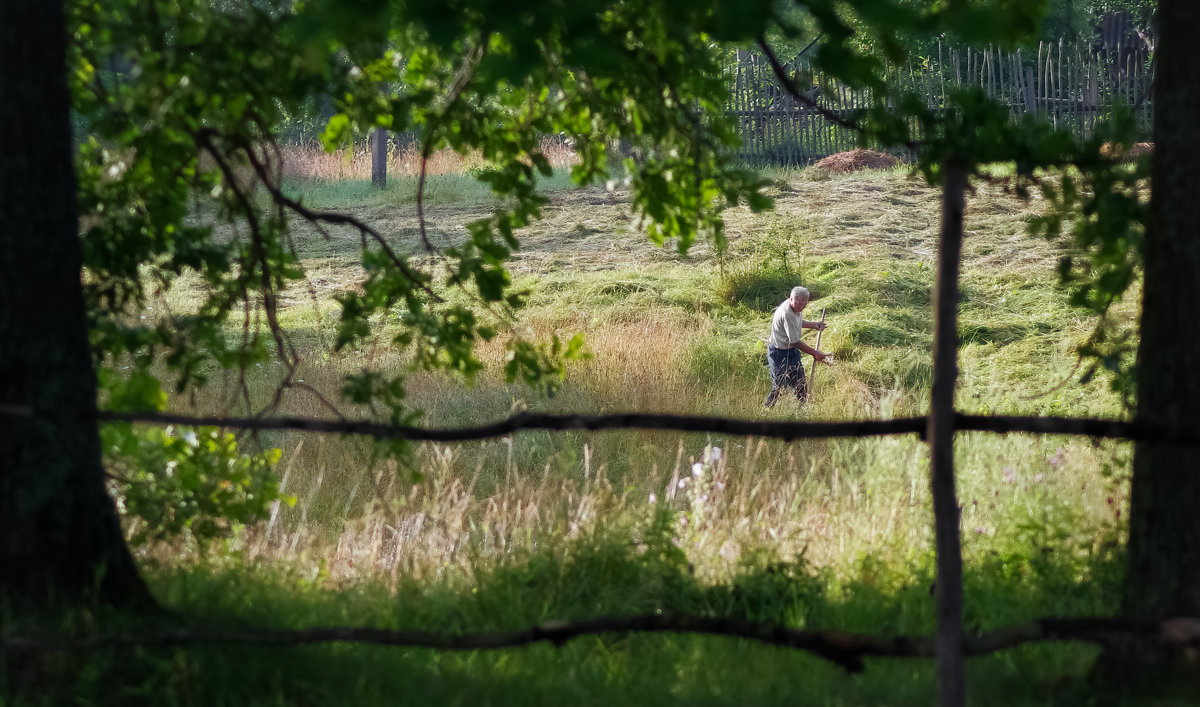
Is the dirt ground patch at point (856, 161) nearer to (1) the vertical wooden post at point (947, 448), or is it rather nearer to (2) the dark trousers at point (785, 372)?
(2) the dark trousers at point (785, 372)

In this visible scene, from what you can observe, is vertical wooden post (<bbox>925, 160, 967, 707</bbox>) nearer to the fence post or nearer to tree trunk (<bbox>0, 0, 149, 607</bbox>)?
tree trunk (<bbox>0, 0, 149, 607</bbox>)

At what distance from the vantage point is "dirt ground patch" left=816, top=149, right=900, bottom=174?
19219 mm

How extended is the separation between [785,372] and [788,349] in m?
0.28

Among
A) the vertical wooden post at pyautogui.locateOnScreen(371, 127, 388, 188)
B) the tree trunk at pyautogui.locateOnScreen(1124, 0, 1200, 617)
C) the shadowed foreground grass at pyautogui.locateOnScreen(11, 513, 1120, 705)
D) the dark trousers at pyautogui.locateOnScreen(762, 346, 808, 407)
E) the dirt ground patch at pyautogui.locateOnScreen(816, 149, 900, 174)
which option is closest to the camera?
the shadowed foreground grass at pyautogui.locateOnScreen(11, 513, 1120, 705)

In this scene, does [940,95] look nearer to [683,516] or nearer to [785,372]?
[785,372]

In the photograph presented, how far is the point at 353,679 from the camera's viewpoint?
7.22ft

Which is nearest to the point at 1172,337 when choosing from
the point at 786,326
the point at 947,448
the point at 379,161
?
the point at 947,448

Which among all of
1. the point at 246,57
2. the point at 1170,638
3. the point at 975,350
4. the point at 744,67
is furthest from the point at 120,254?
the point at 744,67

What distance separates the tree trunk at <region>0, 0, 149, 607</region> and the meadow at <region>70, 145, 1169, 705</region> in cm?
32

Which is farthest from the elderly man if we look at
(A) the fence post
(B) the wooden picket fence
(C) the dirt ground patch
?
(A) the fence post

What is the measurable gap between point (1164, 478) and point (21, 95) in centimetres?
265

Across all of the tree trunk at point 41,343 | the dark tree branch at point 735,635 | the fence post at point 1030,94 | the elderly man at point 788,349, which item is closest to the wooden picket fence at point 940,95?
the fence post at point 1030,94

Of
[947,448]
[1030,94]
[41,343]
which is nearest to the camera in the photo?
[947,448]

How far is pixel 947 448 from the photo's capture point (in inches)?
73.8
